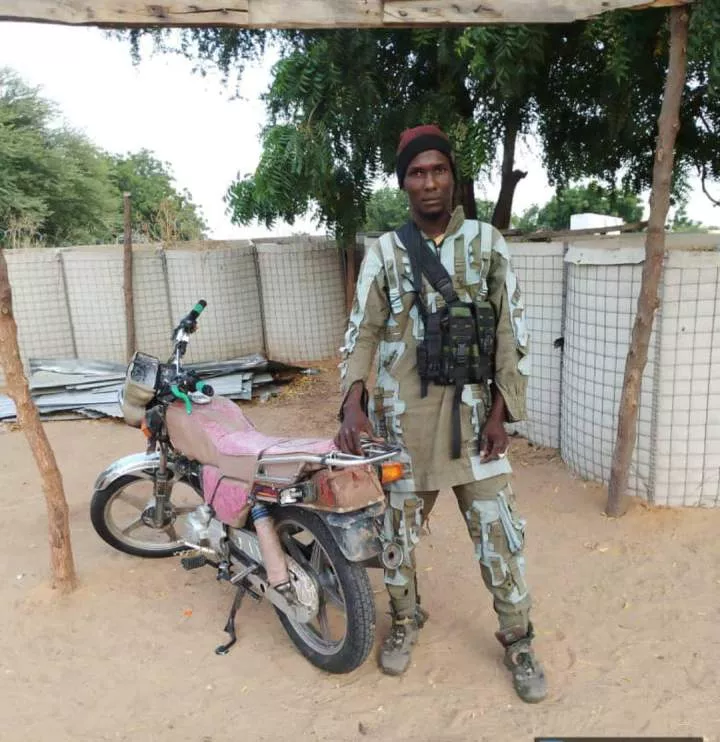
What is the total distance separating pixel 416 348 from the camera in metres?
2.49

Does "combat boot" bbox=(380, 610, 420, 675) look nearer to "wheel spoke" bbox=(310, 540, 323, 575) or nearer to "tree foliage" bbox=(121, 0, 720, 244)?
"wheel spoke" bbox=(310, 540, 323, 575)

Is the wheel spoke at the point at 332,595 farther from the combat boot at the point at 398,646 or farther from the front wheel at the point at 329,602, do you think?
the combat boot at the point at 398,646

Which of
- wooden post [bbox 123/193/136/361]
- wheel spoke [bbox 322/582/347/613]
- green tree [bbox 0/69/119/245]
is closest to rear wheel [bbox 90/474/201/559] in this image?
wheel spoke [bbox 322/582/347/613]

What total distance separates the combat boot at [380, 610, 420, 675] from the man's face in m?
1.68

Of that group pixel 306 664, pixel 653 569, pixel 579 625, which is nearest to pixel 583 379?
pixel 653 569

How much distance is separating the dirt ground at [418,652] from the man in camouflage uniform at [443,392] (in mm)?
264

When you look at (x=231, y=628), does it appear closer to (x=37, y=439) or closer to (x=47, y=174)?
(x=37, y=439)

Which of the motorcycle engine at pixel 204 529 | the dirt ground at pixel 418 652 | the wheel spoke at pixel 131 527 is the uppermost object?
the motorcycle engine at pixel 204 529

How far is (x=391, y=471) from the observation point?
2463 millimetres

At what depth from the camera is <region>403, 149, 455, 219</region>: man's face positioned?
7.80 feet

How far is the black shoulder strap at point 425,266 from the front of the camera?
241cm

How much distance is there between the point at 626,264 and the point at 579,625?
212 centimetres

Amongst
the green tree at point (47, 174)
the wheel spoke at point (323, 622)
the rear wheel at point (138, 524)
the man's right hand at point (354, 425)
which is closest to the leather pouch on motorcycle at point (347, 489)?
the man's right hand at point (354, 425)

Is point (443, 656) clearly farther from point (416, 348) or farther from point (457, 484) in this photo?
point (416, 348)
